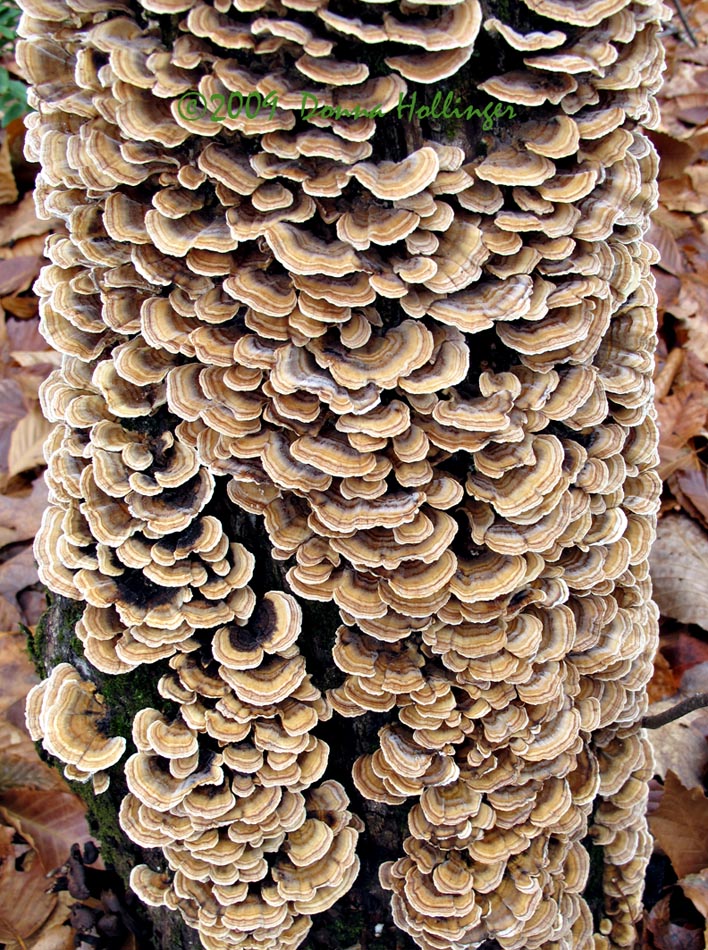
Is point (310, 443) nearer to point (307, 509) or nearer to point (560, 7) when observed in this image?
point (307, 509)

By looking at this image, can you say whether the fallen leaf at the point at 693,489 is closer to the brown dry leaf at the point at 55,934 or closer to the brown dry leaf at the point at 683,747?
the brown dry leaf at the point at 683,747

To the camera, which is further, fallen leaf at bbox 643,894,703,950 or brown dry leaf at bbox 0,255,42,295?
brown dry leaf at bbox 0,255,42,295

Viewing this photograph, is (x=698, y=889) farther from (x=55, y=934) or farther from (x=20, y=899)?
(x=20, y=899)

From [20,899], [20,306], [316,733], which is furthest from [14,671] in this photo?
[20,306]

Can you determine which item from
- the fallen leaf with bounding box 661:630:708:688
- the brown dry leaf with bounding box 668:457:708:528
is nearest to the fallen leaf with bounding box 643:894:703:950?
the fallen leaf with bounding box 661:630:708:688

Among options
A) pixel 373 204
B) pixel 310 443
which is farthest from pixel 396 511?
pixel 373 204

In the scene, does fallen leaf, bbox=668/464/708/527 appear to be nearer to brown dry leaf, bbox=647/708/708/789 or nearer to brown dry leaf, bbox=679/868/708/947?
brown dry leaf, bbox=647/708/708/789

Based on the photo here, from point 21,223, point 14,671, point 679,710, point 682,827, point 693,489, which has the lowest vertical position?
point 14,671

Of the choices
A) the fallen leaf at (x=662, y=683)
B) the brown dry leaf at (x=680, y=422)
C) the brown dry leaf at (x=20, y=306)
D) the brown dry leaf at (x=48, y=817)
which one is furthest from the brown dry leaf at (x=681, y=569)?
→ the brown dry leaf at (x=20, y=306)
